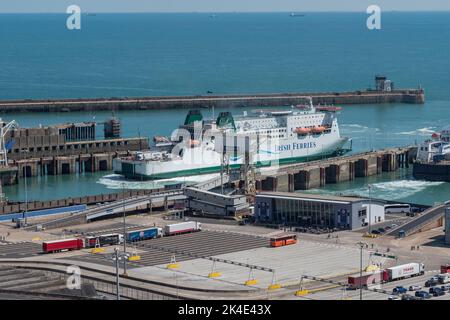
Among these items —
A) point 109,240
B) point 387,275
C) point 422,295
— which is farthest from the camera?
point 109,240

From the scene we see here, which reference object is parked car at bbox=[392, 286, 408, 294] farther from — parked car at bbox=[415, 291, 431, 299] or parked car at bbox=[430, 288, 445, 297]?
parked car at bbox=[430, 288, 445, 297]

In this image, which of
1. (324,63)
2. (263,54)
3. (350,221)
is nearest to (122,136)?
(350,221)

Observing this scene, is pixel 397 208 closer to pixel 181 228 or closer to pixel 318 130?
pixel 181 228

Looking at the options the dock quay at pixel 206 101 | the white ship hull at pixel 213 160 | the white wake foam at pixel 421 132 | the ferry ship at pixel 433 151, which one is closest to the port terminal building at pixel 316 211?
the white ship hull at pixel 213 160

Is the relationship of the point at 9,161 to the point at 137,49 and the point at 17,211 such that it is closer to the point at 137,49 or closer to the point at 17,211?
the point at 17,211

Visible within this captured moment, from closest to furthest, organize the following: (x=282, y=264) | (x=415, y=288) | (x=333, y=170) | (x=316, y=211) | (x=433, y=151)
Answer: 1. (x=415, y=288)
2. (x=282, y=264)
3. (x=316, y=211)
4. (x=333, y=170)
5. (x=433, y=151)

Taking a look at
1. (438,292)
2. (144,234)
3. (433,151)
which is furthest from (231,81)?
(438,292)

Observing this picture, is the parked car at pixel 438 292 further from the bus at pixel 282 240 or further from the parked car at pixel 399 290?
the bus at pixel 282 240

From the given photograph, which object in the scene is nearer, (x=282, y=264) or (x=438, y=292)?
(x=438, y=292)
